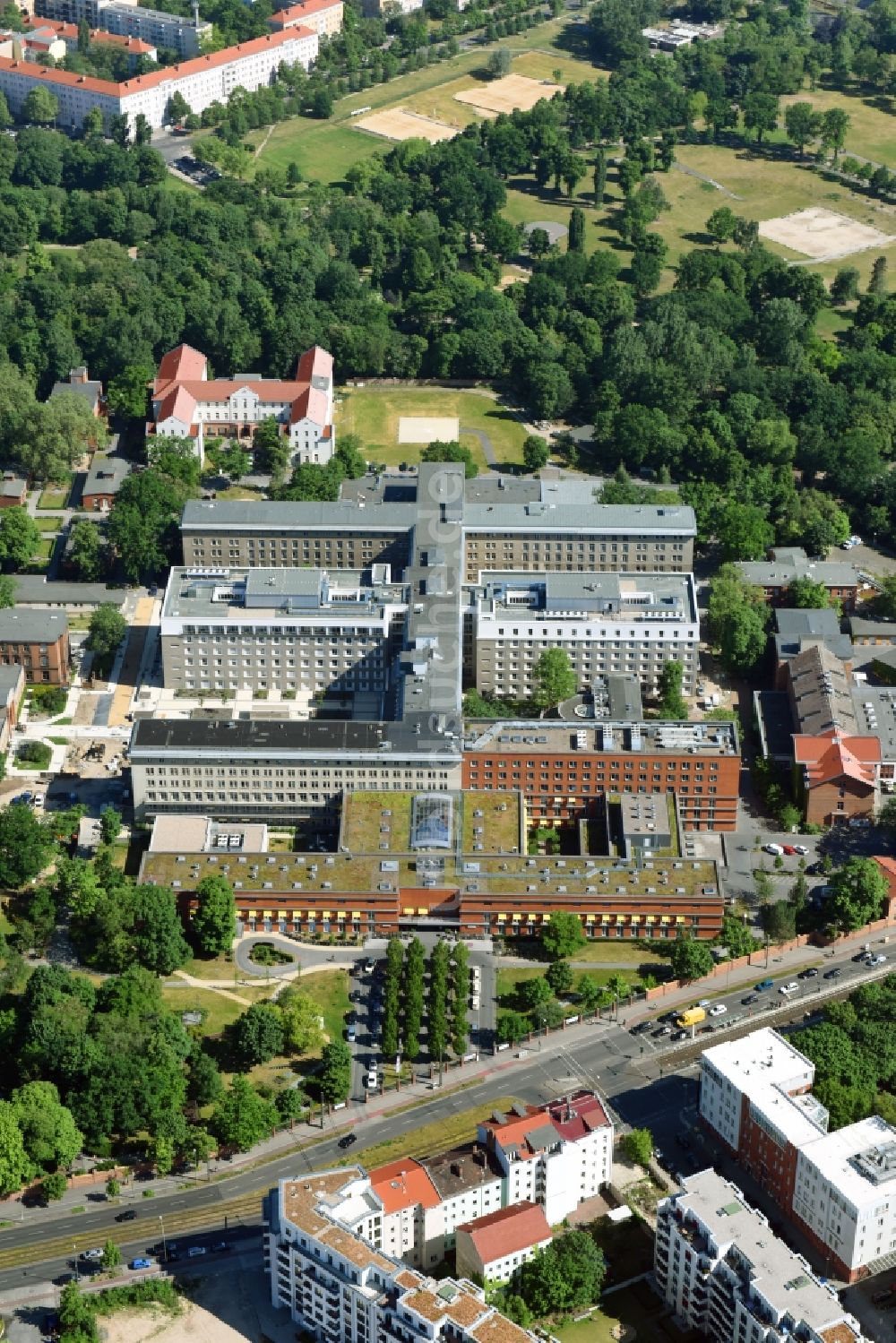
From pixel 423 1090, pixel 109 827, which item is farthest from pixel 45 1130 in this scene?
pixel 109 827

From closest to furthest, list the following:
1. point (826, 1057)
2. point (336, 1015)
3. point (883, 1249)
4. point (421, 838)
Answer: point (883, 1249), point (826, 1057), point (336, 1015), point (421, 838)

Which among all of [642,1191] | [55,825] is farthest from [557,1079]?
[55,825]

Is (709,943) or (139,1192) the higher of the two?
(709,943)

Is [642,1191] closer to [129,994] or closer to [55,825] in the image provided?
[129,994]

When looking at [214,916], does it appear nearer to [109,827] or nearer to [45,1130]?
[109,827]

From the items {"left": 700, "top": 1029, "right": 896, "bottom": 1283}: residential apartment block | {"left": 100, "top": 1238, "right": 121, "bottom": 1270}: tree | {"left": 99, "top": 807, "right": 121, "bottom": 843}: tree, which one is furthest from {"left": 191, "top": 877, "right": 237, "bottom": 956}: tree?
{"left": 700, "top": 1029, "right": 896, "bottom": 1283}: residential apartment block

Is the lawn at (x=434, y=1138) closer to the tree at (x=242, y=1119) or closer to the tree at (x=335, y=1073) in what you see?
the tree at (x=335, y=1073)

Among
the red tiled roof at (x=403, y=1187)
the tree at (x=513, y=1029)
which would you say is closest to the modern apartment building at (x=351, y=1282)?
the red tiled roof at (x=403, y=1187)

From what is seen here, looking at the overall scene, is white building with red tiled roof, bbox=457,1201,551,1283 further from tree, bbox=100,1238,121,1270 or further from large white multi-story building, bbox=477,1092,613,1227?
tree, bbox=100,1238,121,1270
